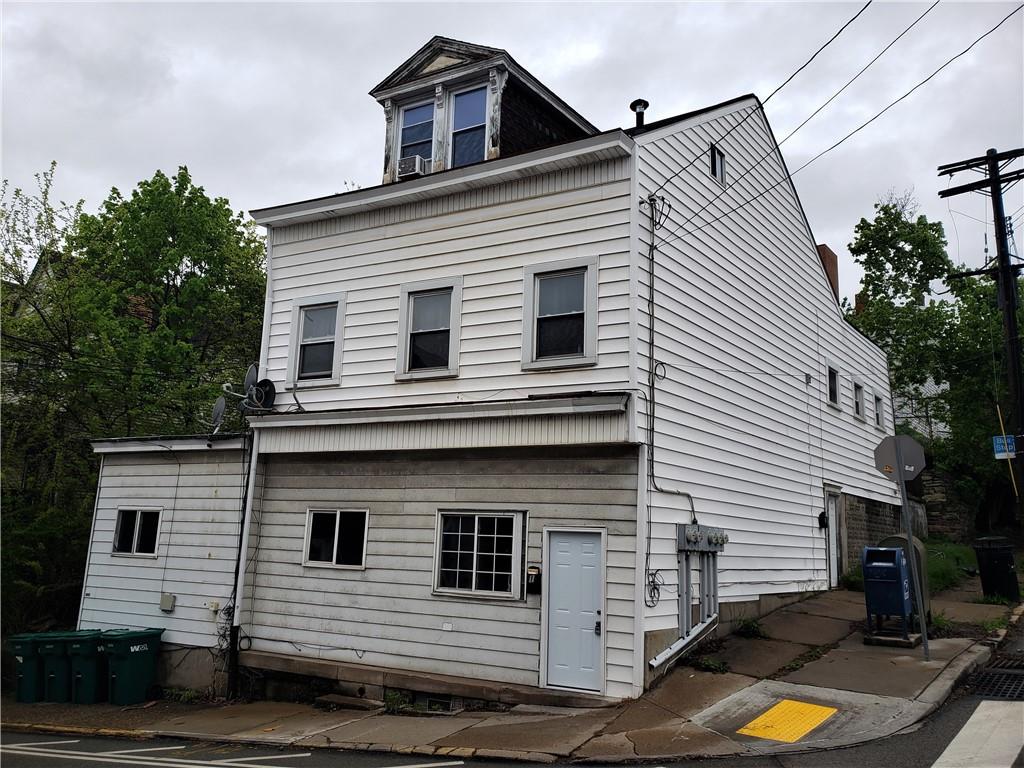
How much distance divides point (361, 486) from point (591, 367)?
4429 mm

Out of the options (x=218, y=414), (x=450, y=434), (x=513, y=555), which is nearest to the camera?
(x=513, y=555)

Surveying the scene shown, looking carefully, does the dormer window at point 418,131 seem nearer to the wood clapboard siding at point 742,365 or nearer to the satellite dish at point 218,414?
the wood clapboard siding at point 742,365

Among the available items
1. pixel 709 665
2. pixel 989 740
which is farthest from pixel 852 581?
pixel 989 740

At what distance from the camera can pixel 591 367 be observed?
1092cm

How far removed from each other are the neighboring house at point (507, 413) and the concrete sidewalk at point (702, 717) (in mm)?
797

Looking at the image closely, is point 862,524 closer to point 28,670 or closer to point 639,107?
point 639,107

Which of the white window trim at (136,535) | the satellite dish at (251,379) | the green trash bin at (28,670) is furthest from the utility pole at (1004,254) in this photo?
the green trash bin at (28,670)

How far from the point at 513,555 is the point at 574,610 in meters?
1.17

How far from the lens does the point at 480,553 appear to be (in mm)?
11445

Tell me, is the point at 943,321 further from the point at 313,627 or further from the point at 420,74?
the point at 313,627

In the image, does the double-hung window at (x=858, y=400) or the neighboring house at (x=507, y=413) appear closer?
the neighboring house at (x=507, y=413)

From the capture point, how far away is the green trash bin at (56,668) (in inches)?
528

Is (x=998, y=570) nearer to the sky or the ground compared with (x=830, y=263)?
nearer to the ground

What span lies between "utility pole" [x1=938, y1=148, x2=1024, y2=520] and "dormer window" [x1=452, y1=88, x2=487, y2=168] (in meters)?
10.4
